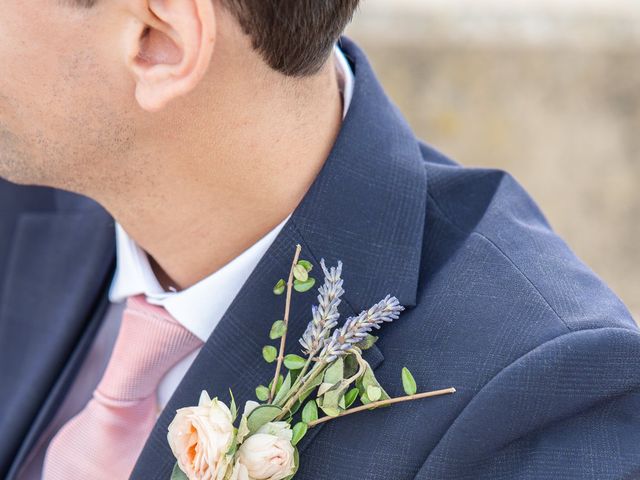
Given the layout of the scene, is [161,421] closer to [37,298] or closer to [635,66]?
[37,298]

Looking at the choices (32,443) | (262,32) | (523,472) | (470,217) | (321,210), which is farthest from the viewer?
(32,443)

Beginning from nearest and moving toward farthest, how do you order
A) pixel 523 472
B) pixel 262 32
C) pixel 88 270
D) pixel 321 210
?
pixel 523 472
pixel 262 32
pixel 321 210
pixel 88 270

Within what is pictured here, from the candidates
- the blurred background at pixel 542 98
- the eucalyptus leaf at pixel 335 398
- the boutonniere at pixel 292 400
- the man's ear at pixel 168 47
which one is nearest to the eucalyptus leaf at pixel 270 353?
the boutonniere at pixel 292 400

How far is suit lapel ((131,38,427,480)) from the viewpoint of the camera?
1.46m

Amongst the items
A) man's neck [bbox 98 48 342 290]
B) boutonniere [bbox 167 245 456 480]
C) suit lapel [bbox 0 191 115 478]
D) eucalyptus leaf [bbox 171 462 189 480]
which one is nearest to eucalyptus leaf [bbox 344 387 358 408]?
boutonniere [bbox 167 245 456 480]

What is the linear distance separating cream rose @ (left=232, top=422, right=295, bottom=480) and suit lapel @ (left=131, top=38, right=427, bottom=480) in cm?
14

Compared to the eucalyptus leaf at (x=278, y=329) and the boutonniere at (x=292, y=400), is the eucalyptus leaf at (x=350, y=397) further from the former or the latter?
the eucalyptus leaf at (x=278, y=329)

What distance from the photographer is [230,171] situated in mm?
1525

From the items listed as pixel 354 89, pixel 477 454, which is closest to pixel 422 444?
pixel 477 454

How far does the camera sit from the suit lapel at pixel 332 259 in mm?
1461

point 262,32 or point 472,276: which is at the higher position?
point 262,32

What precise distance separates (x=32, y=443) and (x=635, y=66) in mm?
3243

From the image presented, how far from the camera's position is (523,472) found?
1.29 m

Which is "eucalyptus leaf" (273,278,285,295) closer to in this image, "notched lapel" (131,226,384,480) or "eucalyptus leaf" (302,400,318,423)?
"notched lapel" (131,226,384,480)
